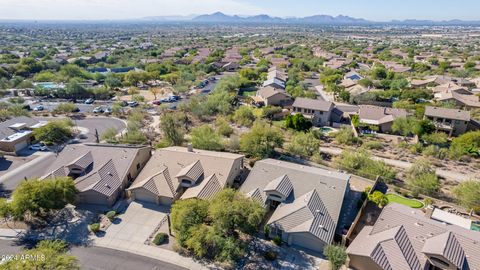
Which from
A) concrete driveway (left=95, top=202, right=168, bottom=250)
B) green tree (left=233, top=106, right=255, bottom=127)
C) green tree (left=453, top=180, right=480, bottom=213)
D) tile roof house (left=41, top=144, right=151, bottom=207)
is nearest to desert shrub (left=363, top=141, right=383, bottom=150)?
green tree (left=453, top=180, right=480, bottom=213)

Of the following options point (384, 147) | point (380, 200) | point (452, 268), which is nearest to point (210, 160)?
point (380, 200)

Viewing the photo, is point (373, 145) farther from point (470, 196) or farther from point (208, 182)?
point (208, 182)

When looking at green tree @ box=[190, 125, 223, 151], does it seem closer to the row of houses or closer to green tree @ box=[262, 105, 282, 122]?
→ the row of houses

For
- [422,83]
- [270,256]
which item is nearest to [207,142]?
[270,256]

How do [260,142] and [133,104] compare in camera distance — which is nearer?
[260,142]

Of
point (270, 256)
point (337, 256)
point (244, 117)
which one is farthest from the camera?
point (244, 117)

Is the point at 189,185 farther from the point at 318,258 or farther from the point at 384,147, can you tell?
A: the point at 384,147

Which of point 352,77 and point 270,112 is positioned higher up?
point 352,77
